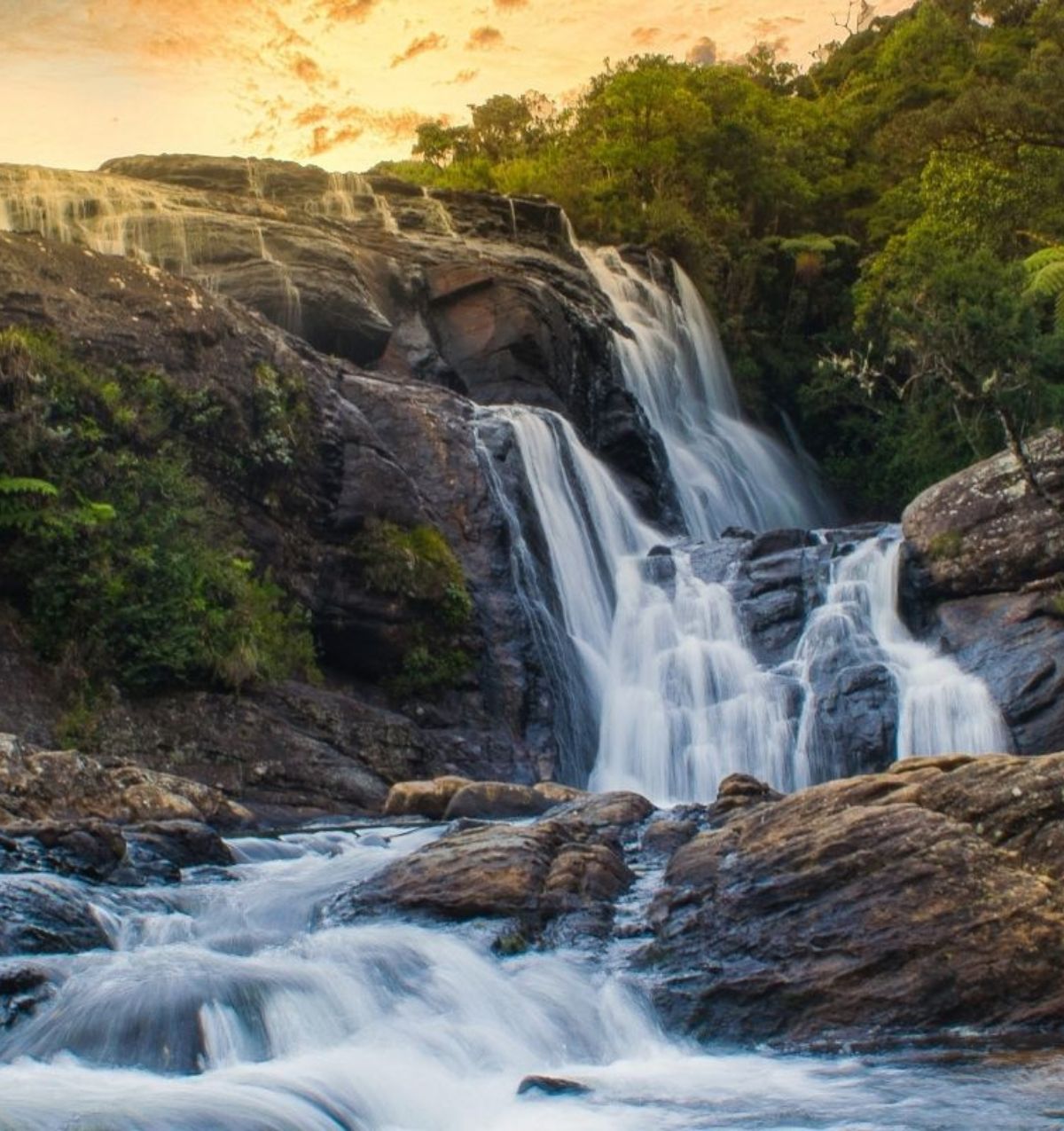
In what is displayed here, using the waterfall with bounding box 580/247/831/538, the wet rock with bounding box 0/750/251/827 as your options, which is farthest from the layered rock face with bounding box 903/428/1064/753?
the wet rock with bounding box 0/750/251/827

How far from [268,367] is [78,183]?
10.3 m

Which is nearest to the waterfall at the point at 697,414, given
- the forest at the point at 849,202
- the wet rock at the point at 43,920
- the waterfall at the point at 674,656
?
the forest at the point at 849,202

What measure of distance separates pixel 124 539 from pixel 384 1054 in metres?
9.71

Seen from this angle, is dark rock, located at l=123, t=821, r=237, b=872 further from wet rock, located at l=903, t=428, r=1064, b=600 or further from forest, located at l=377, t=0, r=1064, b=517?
forest, located at l=377, t=0, r=1064, b=517

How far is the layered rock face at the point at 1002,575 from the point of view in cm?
1814

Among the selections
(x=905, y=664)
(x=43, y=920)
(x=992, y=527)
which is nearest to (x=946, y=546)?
(x=992, y=527)

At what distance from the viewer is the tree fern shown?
80.6 feet

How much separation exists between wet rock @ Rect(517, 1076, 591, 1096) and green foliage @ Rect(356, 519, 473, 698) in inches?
410

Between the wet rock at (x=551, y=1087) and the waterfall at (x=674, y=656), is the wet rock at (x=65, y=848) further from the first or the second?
the waterfall at (x=674, y=656)

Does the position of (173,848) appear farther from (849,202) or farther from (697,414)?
(849,202)

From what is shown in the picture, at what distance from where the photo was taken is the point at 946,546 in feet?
68.3

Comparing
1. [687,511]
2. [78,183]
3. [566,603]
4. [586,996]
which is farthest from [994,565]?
[78,183]

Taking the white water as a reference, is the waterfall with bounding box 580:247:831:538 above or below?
above

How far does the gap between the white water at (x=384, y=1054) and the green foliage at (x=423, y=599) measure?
847cm
